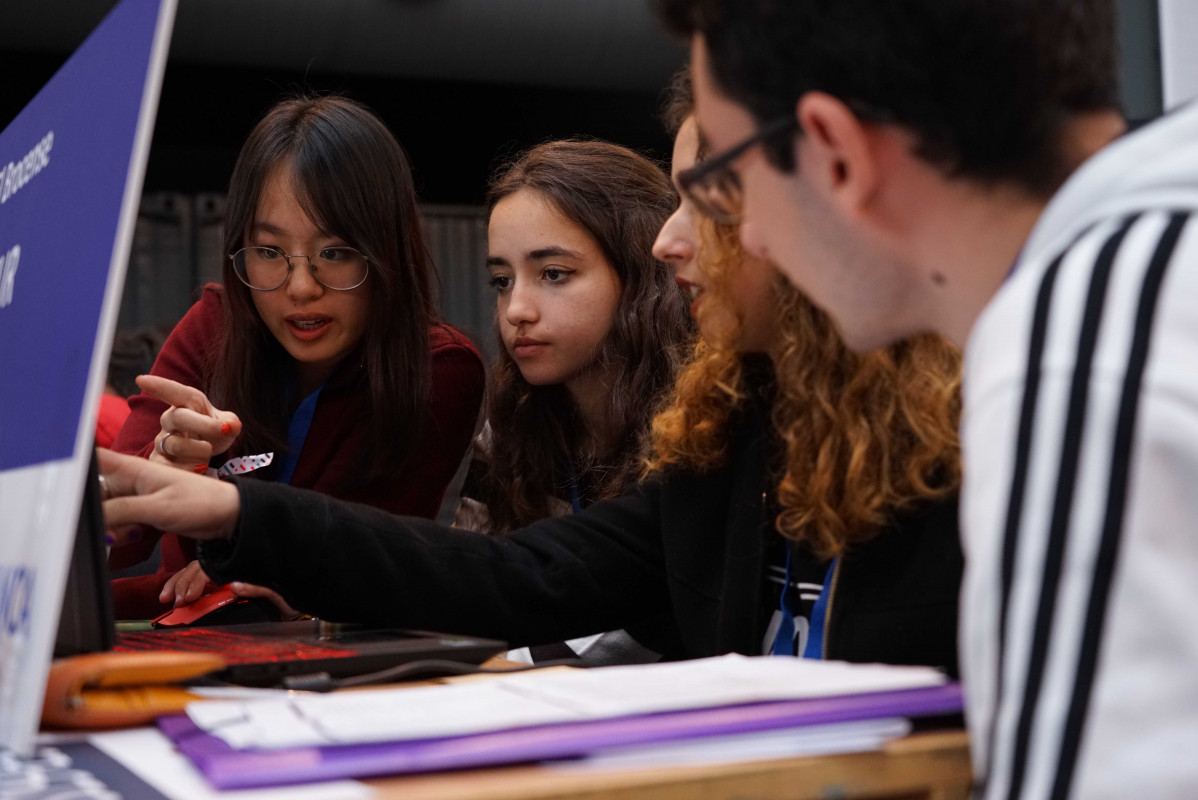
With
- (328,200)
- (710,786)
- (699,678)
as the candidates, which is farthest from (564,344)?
(710,786)

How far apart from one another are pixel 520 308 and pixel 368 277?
248 mm

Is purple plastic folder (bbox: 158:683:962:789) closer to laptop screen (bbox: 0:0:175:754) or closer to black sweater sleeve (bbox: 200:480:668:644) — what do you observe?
laptop screen (bbox: 0:0:175:754)

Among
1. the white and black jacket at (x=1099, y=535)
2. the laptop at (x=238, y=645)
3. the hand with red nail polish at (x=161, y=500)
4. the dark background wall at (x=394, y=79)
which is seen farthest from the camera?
the dark background wall at (x=394, y=79)

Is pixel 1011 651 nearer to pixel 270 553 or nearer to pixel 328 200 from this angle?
pixel 270 553

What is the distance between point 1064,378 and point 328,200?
58.1 inches

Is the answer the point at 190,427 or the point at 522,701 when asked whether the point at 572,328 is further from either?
the point at 522,701

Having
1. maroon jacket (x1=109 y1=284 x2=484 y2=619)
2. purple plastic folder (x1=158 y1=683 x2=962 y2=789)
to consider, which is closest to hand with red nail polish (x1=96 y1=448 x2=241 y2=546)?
purple plastic folder (x1=158 y1=683 x2=962 y2=789)

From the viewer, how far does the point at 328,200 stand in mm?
1793

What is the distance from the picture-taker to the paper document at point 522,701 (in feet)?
1.90

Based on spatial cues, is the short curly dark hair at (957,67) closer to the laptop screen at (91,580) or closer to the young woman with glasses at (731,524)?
the young woman with glasses at (731,524)

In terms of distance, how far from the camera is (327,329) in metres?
1.82

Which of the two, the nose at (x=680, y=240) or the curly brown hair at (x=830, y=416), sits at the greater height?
the nose at (x=680, y=240)

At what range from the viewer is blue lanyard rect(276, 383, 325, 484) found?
70.7 inches

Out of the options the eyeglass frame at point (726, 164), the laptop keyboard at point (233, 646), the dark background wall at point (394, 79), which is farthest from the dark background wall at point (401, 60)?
the eyeglass frame at point (726, 164)
